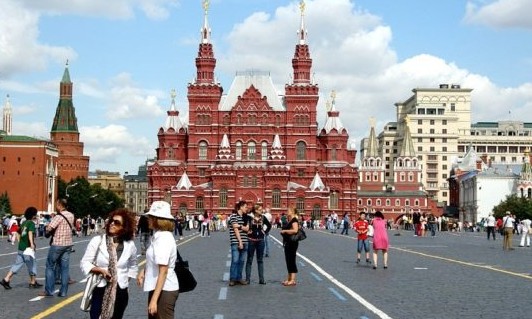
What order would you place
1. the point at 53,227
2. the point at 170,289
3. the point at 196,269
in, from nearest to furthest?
the point at 170,289, the point at 53,227, the point at 196,269

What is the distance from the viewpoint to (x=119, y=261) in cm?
1057

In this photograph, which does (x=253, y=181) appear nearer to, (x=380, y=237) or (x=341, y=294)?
(x=380, y=237)

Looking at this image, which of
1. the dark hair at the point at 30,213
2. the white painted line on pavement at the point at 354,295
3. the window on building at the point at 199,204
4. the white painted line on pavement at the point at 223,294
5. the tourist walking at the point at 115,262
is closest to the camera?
the tourist walking at the point at 115,262

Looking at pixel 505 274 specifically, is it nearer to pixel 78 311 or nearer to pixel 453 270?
pixel 453 270

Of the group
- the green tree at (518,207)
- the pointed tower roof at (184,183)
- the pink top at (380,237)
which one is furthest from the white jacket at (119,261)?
the pointed tower roof at (184,183)

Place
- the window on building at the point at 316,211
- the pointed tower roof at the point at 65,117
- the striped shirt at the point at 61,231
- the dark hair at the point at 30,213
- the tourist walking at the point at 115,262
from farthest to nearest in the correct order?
1. the pointed tower roof at the point at 65,117
2. the window on building at the point at 316,211
3. the dark hair at the point at 30,213
4. the striped shirt at the point at 61,231
5. the tourist walking at the point at 115,262

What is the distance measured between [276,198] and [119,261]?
111862 millimetres

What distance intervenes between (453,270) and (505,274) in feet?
5.65

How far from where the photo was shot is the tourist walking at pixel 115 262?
34.3ft

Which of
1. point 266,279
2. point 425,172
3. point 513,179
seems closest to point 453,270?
point 266,279

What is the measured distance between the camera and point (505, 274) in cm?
2370

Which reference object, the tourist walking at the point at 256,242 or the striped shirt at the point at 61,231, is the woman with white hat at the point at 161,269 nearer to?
the striped shirt at the point at 61,231

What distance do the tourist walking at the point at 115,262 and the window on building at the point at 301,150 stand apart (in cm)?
11465

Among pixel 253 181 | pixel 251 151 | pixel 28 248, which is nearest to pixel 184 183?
pixel 253 181
